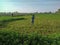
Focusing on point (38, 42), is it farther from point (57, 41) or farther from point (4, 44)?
point (4, 44)

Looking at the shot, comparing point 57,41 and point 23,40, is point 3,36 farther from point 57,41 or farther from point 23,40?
point 57,41

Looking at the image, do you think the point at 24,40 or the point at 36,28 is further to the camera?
the point at 36,28

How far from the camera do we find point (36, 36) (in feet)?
19.5

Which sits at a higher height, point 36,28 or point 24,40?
point 24,40

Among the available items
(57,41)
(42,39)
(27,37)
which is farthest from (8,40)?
(57,41)

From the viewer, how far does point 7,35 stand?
614cm

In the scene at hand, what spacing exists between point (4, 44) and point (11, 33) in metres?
0.53

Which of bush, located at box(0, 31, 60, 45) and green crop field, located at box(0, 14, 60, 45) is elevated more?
bush, located at box(0, 31, 60, 45)

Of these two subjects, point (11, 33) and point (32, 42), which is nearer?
point (32, 42)

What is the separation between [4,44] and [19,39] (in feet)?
1.68

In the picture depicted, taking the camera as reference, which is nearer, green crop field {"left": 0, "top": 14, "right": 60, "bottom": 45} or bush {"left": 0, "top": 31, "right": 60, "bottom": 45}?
bush {"left": 0, "top": 31, "right": 60, "bottom": 45}

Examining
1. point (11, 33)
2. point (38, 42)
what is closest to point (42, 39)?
point (38, 42)

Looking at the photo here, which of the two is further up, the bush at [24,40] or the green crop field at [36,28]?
the bush at [24,40]

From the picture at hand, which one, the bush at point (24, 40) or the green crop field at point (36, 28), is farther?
the green crop field at point (36, 28)
